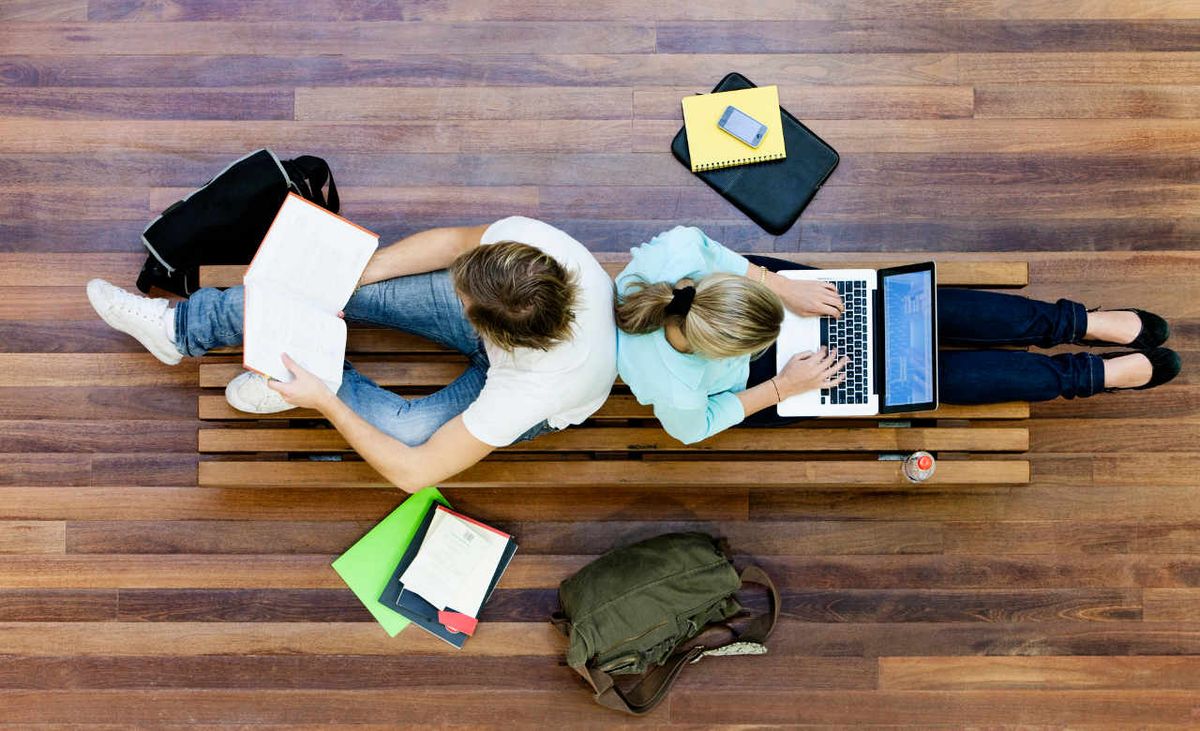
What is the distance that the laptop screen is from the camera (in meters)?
1.85

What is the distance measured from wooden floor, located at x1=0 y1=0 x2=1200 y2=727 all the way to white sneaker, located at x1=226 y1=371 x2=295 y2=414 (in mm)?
371

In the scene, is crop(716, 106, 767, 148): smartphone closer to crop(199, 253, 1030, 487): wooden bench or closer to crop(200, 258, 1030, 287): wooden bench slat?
crop(200, 258, 1030, 287): wooden bench slat

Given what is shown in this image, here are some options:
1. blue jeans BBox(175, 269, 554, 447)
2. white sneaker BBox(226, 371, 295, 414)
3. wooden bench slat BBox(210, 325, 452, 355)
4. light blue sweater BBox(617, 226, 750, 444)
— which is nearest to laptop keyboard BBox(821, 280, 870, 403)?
light blue sweater BBox(617, 226, 750, 444)

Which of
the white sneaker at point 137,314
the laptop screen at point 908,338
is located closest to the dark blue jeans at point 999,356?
the laptop screen at point 908,338

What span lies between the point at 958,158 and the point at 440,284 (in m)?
1.49

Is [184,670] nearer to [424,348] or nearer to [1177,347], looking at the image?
[424,348]

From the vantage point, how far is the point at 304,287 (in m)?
1.78

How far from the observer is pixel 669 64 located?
228 cm

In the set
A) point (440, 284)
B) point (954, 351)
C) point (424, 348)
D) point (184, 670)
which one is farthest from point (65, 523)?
point (954, 351)

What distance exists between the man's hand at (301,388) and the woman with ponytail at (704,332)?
25.0 inches

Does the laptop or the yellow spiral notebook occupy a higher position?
the yellow spiral notebook

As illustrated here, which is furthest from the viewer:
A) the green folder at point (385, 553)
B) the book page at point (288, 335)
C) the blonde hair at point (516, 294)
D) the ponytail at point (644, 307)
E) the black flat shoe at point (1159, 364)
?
the green folder at point (385, 553)

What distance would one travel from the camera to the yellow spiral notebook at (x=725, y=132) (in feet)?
7.30

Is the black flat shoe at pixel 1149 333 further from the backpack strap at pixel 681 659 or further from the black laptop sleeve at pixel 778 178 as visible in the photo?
the backpack strap at pixel 681 659
